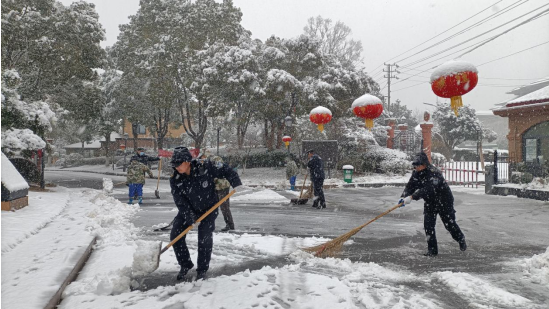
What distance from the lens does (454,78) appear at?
627cm

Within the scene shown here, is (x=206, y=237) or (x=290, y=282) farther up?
(x=206, y=237)

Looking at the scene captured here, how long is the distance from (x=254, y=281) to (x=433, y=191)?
2.95 m

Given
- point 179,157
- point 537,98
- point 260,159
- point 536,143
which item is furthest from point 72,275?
point 260,159

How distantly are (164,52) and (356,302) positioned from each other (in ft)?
72.9

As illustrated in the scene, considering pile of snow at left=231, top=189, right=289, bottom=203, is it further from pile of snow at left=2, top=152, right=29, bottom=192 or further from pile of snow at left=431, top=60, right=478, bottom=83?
pile of snow at left=431, top=60, right=478, bottom=83

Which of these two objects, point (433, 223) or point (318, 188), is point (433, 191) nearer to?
point (433, 223)

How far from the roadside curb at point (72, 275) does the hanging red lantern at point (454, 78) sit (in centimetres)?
626

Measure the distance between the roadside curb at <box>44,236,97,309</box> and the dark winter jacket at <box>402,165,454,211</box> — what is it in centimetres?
457

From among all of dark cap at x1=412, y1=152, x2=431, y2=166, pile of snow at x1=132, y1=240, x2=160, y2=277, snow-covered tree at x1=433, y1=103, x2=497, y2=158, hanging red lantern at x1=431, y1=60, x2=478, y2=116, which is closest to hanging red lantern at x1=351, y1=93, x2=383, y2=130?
hanging red lantern at x1=431, y1=60, x2=478, y2=116

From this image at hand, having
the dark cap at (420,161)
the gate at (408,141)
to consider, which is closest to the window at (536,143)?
the gate at (408,141)

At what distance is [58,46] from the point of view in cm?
1427

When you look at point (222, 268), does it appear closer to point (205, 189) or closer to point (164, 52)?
point (205, 189)

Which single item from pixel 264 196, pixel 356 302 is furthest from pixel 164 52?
pixel 356 302

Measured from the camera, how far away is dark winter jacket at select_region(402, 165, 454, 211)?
537 cm
